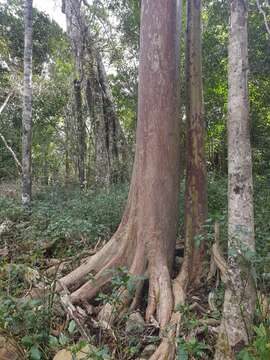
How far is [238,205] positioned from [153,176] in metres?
1.38

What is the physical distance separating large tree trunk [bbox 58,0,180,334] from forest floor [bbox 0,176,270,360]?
0.31m

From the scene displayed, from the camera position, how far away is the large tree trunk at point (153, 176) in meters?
3.61

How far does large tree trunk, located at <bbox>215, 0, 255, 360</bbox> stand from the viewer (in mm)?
2371

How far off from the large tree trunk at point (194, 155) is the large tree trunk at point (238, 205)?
124 cm

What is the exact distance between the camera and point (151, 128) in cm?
382

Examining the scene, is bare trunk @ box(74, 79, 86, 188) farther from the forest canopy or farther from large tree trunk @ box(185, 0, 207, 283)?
large tree trunk @ box(185, 0, 207, 283)

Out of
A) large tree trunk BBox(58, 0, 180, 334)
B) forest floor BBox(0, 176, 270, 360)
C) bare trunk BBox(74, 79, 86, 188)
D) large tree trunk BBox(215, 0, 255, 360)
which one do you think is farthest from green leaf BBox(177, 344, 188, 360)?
bare trunk BBox(74, 79, 86, 188)

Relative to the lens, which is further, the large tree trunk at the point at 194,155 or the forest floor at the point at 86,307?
the large tree trunk at the point at 194,155

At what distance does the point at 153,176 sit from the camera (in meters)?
3.76

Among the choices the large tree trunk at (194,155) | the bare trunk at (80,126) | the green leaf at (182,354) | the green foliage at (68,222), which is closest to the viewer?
the green leaf at (182,354)

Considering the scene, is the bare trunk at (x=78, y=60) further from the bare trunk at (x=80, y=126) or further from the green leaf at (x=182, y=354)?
the green leaf at (x=182, y=354)

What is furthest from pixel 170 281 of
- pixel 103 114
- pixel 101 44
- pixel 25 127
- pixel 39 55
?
pixel 39 55

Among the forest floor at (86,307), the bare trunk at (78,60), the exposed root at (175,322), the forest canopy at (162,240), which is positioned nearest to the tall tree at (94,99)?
the bare trunk at (78,60)

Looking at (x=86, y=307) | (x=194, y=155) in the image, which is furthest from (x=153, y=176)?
(x=86, y=307)
